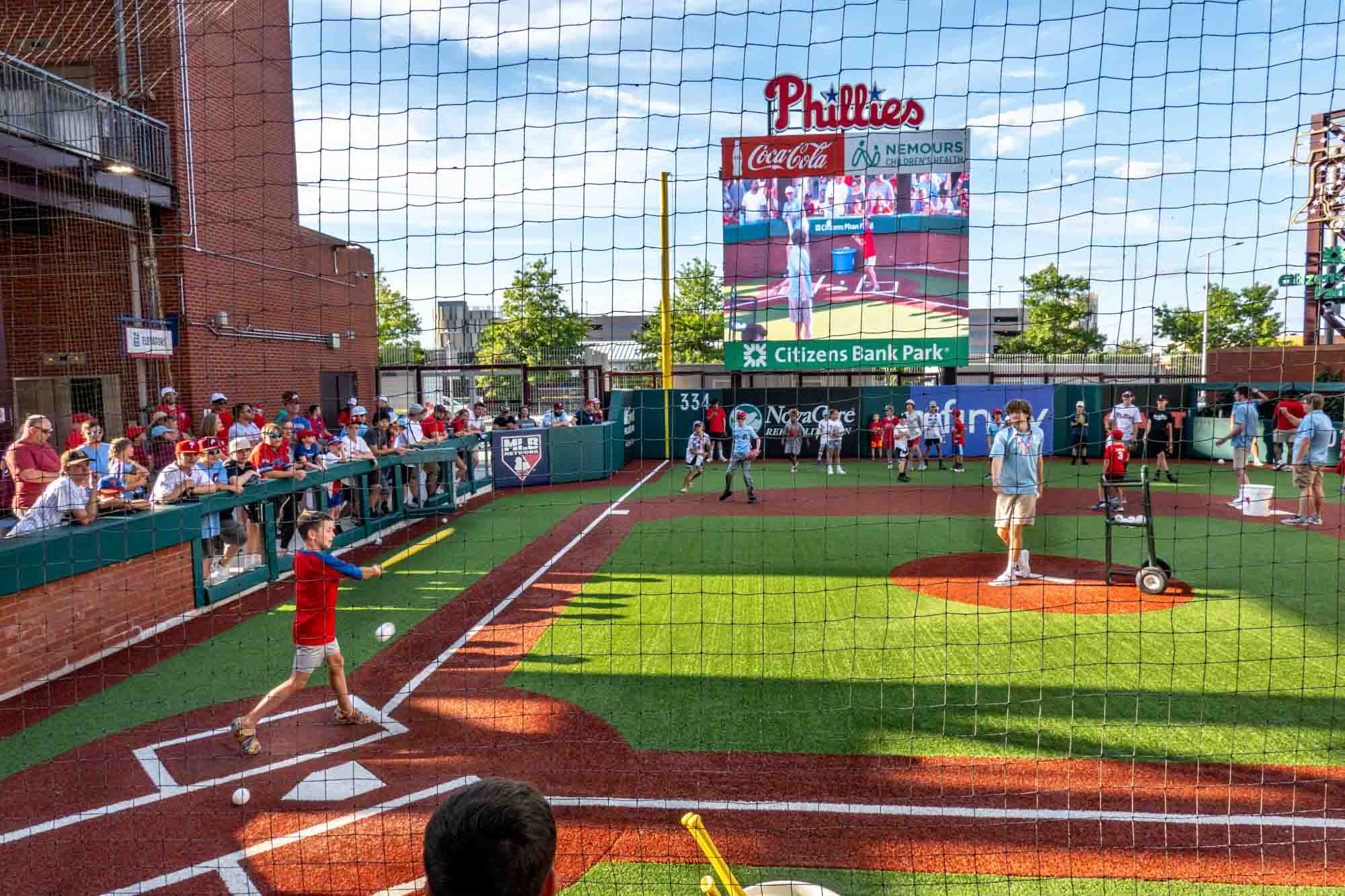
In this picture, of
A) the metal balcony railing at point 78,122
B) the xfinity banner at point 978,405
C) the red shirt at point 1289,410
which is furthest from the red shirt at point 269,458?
the xfinity banner at point 978,405

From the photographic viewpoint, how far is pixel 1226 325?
2792 cm

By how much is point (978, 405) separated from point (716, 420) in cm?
739

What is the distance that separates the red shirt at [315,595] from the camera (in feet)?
18.9

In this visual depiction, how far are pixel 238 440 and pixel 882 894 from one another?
911 centimetres

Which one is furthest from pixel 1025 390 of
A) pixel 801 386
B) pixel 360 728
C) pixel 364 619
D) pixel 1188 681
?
pixel 360 728

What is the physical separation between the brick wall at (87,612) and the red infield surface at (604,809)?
5.37 feet

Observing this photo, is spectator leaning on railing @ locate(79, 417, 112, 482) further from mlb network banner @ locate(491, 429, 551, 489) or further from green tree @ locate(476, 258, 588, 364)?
mlb network banner @ locate(491, 429, 551, 489)

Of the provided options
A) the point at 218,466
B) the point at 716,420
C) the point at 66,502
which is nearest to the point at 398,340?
the point at 716,420

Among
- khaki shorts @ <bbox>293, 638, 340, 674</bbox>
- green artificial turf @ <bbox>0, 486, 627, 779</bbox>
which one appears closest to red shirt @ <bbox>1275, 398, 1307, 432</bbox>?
green artificial turf @ <bbox>0, 486, 627, 779</bbox>

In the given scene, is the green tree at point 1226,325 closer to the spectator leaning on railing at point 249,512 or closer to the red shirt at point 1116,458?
the red shirt at point 1116,458

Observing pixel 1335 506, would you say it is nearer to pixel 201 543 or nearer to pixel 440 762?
pixel 440 762

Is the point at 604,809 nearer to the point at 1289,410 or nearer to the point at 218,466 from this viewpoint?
the point at 218,466

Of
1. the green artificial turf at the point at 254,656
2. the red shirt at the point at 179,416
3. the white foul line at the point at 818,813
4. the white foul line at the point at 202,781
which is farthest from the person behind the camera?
the red shirt at the point at 179,416

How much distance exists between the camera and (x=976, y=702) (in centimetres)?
625
